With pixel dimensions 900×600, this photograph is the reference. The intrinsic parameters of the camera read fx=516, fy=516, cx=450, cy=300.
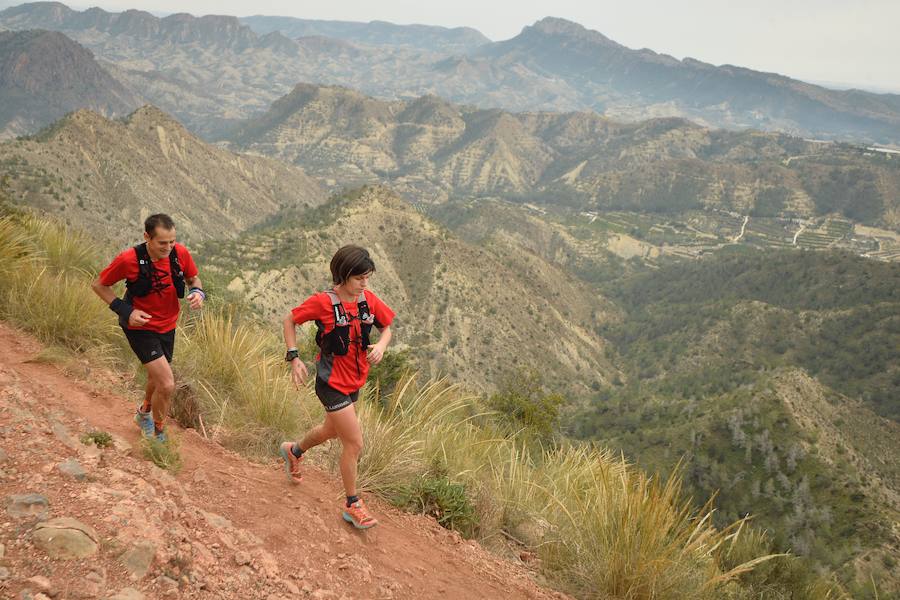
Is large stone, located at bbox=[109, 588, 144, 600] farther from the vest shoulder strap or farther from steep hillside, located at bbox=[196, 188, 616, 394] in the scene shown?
steep hillside, located at bbox=[196, 188, 616, 394]

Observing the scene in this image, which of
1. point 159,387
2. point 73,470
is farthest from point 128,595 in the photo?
point 159,387

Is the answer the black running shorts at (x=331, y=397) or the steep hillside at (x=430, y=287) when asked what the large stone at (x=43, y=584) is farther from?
the steep hillside at (x=430, y=287)

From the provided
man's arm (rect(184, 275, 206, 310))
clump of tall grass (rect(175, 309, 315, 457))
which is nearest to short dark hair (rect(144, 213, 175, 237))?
man's arm (rect(184, 275, 206, 310))

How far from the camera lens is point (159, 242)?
4.26 meters

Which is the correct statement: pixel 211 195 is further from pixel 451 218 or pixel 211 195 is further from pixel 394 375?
pixel 394 375

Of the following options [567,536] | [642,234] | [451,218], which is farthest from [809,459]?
[642,234]

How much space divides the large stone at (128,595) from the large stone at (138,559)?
11 cm

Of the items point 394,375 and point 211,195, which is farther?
point 211,195

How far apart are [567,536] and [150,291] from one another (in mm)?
4060

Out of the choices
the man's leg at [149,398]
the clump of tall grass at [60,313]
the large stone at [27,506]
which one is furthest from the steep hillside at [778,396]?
the clump of tall grass at [60,313]

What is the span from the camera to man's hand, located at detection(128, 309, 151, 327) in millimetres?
4043

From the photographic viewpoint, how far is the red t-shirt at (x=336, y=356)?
3.88 m

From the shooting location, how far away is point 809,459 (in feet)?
108

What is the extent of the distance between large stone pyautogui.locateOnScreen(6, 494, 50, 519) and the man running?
1.46 m
